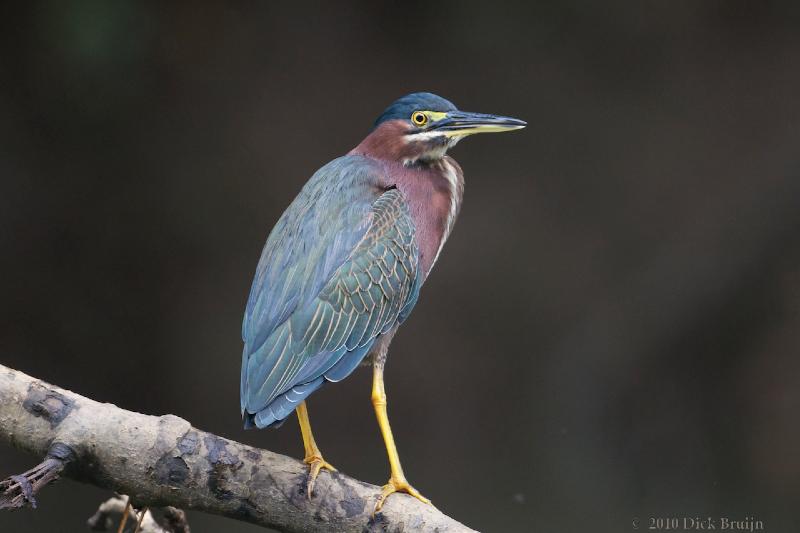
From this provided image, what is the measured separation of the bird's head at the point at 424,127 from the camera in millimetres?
2457

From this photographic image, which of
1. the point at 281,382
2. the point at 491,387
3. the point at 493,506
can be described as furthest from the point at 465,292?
the point at 281,382

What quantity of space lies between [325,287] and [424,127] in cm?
54

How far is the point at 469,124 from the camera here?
2.46 metres

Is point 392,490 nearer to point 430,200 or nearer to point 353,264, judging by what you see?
point 353,264

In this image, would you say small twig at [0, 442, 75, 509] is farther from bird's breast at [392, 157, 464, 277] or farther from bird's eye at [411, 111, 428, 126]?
bird's eye at [411, 111, 428, 126]

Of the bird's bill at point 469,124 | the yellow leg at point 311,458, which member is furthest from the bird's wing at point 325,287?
the bird's bill at point 469,124

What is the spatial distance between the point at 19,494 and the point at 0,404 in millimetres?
207

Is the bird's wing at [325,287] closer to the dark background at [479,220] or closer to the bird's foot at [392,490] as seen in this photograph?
the bird's foot at [392,490]

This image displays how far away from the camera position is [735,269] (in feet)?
15.7

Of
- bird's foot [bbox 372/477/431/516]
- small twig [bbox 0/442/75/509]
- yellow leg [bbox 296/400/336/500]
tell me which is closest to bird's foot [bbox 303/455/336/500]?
yellow leg [bbox 296/400/336/500]

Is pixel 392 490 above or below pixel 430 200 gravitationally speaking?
below

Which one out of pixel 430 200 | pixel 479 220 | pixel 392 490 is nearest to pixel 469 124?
pixel 430 200

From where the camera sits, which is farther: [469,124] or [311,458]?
[469,124]

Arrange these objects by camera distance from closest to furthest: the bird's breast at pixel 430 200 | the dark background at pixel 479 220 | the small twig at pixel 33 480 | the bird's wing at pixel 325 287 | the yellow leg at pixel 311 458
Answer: the small twig at pixel 33 480
the yellow leg at pixel 311 458
the bird's wing at pixel 325 287
the bird's breast at pixel 430 200
the dark background at pixel 479 220
